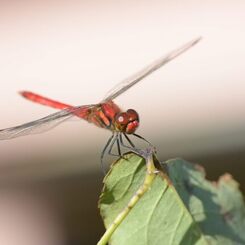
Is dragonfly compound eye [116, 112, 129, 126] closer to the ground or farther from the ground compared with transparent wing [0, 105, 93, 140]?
closer to the ground

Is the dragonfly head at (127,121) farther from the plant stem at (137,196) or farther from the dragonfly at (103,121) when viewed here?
the plant stem at (137,196)

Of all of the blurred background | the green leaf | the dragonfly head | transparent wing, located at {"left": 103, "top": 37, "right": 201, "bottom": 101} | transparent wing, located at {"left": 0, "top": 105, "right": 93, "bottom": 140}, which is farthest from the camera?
the blurred background

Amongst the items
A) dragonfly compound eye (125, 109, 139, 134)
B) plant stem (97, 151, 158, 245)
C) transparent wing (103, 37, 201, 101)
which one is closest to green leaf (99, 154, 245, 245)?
plant stem (97, 151, 158, 245)

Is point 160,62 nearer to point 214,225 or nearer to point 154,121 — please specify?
point 214,225

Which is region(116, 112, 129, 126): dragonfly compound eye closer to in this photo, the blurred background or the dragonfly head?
the dragonfly head

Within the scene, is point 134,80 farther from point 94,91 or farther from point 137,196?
point 94,91

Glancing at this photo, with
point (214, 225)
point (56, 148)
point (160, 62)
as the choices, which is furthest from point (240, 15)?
point (214, 225)

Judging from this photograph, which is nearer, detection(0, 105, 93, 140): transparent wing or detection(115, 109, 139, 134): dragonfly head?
detection(115, 109, 139, 134): dragonfly head
